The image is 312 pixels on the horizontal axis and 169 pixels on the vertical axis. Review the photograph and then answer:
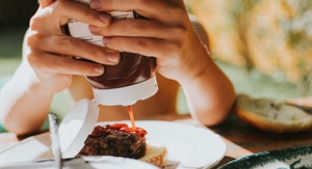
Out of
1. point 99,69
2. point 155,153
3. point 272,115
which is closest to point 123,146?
point 155,153

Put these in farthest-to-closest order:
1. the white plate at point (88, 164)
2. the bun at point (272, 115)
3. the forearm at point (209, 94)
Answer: the forearm at point (209, 94) → the bun at point (272, 115) → the white plate at point (88, 164)

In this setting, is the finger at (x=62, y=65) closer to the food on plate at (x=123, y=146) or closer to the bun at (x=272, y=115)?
the food on plate at (x=123, y=146)

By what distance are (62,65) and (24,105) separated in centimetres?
44

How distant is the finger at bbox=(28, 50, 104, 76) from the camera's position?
0.78 metres

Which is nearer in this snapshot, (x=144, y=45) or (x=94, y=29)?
(x=94, y=29)

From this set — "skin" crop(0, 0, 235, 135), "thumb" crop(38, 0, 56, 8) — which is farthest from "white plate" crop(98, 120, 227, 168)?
"thumb" crop(38, 0, 56, 8)

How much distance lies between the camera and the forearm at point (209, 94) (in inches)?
47.2

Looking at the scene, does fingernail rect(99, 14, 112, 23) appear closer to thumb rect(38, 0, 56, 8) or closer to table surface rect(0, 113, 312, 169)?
thumb rect(38, 0, 56, 8)

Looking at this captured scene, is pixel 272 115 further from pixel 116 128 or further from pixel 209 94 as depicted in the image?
pixel 116 128

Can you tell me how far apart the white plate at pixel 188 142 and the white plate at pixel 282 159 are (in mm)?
89

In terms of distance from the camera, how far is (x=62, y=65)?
0.88m

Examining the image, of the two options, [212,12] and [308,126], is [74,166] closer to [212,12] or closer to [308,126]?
[308,126]

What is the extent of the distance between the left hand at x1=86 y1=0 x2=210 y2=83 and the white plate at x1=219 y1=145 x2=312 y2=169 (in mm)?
255

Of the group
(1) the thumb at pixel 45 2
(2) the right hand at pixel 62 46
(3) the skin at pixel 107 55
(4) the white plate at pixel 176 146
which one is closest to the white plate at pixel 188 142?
(4) the white plate at pixel 176 146
